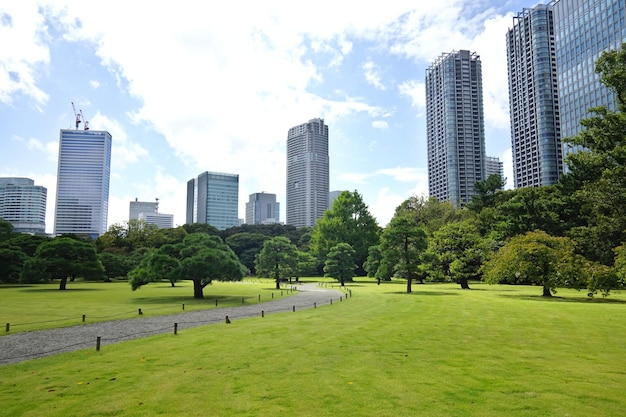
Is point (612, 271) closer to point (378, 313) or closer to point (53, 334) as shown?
point (378, 313)

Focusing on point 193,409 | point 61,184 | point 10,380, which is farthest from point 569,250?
point 61,184

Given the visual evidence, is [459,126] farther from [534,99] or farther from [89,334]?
[89,334]

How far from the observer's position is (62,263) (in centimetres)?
4325

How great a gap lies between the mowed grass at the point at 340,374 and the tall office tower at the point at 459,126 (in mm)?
124001

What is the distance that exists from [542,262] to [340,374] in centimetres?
2678

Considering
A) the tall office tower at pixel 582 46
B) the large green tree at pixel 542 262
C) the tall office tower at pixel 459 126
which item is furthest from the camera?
the tall office tower at pixel 459 126

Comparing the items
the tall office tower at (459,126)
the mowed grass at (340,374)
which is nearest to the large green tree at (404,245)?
the mowed grass at (340,374)

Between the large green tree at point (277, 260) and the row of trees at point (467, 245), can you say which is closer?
the row of trees at point (467, 245)

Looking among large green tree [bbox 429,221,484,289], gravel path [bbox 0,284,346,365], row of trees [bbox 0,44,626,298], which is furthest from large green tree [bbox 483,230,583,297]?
gravel path [bbox 0,284,346,365]

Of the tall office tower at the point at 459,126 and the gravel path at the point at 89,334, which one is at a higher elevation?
the tall office tower at the point at 459,126

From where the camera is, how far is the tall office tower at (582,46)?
75625mm

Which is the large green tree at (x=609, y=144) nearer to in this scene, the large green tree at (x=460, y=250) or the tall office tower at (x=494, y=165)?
the large green tree at (x=460, y=250)

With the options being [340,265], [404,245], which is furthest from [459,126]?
[404,245]

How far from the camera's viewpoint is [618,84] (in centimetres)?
1948
